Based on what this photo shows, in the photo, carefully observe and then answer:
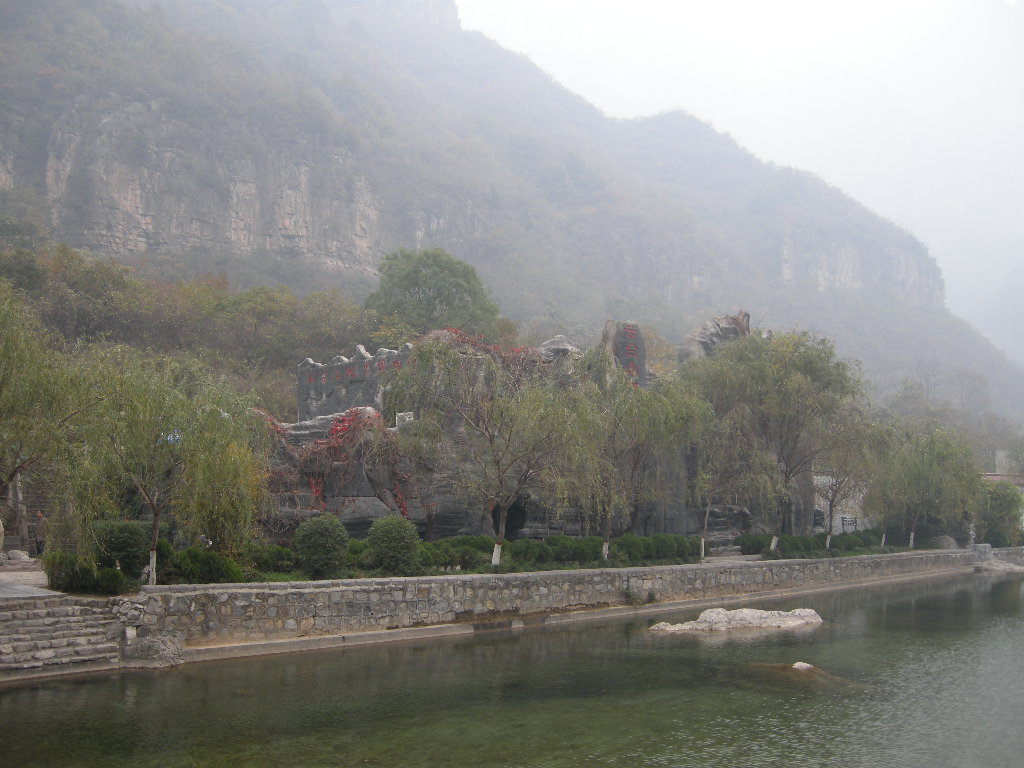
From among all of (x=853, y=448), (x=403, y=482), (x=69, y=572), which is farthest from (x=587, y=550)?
(x=853, y=448)

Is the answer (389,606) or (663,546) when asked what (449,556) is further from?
(663,546)

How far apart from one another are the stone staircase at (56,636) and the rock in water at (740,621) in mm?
11542

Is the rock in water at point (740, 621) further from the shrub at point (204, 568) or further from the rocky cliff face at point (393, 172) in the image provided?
the rocky cliff face at point (393, 172)

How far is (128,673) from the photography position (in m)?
13.2

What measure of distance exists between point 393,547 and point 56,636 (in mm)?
6802

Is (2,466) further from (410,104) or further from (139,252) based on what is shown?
(410,104)

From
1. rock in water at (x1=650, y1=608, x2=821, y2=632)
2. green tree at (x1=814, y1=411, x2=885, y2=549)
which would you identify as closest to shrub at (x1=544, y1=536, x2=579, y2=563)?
rock in water at (x1=650, y1=608, x2=821, y2=632)

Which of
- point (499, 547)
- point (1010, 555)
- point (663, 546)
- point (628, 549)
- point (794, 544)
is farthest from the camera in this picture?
point (1010, 555)

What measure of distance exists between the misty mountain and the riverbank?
69.7ft

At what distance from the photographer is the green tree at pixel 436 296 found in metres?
51.0

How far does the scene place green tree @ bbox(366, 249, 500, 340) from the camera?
5104 cm

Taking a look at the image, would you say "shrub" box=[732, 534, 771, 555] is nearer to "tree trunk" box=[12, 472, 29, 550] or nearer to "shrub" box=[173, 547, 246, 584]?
"shrub" box=[173, 547, 246, 584]

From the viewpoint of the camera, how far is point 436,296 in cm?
5178

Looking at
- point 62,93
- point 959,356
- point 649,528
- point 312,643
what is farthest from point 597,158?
point 312,643
